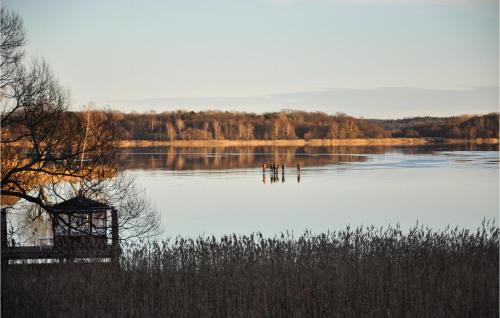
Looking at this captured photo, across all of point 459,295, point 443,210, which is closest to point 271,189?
point 443,210

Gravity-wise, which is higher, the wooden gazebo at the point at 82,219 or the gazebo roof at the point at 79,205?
the gazebo roof at the point at 79,205

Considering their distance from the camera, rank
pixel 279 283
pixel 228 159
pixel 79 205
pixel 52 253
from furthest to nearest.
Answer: pixel 228 159 → pixel 79 205 → pixel 52 253 → pixel 279 283

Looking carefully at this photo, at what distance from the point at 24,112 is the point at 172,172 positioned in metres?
53.4

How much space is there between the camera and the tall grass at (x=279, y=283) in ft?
36.6

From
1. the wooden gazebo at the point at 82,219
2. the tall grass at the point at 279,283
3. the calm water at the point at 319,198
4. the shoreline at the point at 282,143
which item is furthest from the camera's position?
the shoreline at the point at 282,143

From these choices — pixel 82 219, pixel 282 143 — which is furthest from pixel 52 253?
pixel 282 143

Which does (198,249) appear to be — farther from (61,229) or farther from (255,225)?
(255,225)

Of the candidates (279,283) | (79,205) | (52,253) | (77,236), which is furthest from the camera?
(79,205)

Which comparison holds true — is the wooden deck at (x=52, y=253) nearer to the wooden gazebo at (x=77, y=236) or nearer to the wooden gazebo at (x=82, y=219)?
the wooden gazebo at (x=77, y=236)

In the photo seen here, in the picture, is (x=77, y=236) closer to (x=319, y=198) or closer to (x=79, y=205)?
(x=79, y=205)

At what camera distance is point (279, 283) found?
40.3 ft

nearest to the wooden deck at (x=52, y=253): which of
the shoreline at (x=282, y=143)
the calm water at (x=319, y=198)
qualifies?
the calm water at (x=319, y=198)

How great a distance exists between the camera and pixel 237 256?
1434cm

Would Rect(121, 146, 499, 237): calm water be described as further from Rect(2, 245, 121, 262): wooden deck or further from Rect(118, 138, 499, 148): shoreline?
Rect(118, 138, 499, 148): shoreline
